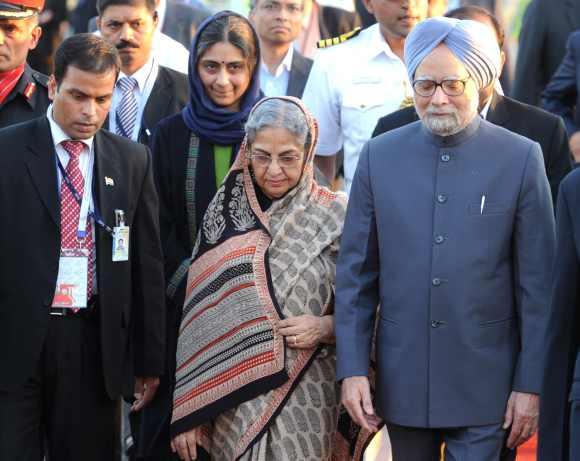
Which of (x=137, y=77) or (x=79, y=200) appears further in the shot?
(x=137, y=77)

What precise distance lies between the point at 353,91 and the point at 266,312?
1.94m

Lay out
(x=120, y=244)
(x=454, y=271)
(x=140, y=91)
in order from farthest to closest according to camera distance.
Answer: (x=140, y=91)
(x=120, y=244)
(x=454, y=271)

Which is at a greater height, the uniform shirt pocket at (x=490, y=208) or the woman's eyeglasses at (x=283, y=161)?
the woman's eyeglasses at (x=283, y=161)

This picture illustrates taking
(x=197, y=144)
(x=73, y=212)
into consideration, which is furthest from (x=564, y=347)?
(x=197, y=144)

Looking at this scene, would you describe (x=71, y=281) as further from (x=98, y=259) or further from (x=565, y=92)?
(x=565, y=92)

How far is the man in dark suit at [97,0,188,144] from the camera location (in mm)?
6969

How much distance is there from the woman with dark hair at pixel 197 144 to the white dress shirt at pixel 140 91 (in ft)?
2.07

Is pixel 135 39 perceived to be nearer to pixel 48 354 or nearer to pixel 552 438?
pixel 48 354

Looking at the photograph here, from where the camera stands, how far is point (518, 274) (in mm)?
4914

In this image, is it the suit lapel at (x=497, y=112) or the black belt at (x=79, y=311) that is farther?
the suit lapel at (x=497, y=112)

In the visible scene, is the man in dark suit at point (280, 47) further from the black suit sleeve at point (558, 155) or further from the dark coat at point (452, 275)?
the dark coat at point (452, 275)

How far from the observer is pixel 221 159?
622 cm

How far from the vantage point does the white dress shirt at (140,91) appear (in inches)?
274

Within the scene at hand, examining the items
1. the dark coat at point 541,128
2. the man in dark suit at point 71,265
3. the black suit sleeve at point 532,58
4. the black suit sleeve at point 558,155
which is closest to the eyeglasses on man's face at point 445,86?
the dark coat at point 541,128
